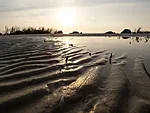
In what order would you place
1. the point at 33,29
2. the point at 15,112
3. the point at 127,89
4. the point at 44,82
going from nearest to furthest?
the point at 15,112 → the point at 127,89 → the point at 44,82 → the point at 33,29

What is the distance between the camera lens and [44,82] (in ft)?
17.3

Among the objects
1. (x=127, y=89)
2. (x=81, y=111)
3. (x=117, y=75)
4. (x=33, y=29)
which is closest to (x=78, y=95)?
(x=81, y=111)

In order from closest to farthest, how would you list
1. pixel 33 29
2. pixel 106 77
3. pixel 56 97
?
pixel 56 97
pixel 106 77
pixel 33 29

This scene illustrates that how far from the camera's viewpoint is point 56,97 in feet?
13.8

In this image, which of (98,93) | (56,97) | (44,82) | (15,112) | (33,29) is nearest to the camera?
(15,112)

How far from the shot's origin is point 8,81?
5.22 meters

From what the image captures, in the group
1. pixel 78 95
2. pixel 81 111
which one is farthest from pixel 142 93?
pixel 81 111

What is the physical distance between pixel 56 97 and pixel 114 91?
1.25 metres

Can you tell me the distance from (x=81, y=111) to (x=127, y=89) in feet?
5.50

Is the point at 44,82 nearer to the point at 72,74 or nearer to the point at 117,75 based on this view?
the point at 72,74

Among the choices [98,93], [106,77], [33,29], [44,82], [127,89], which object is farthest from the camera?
[33,29]

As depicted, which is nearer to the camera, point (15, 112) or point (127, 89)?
point (15, 112)

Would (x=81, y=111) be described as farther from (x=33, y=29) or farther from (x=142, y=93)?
(x=33, y=29)

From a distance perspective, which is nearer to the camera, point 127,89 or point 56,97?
point 56,97
